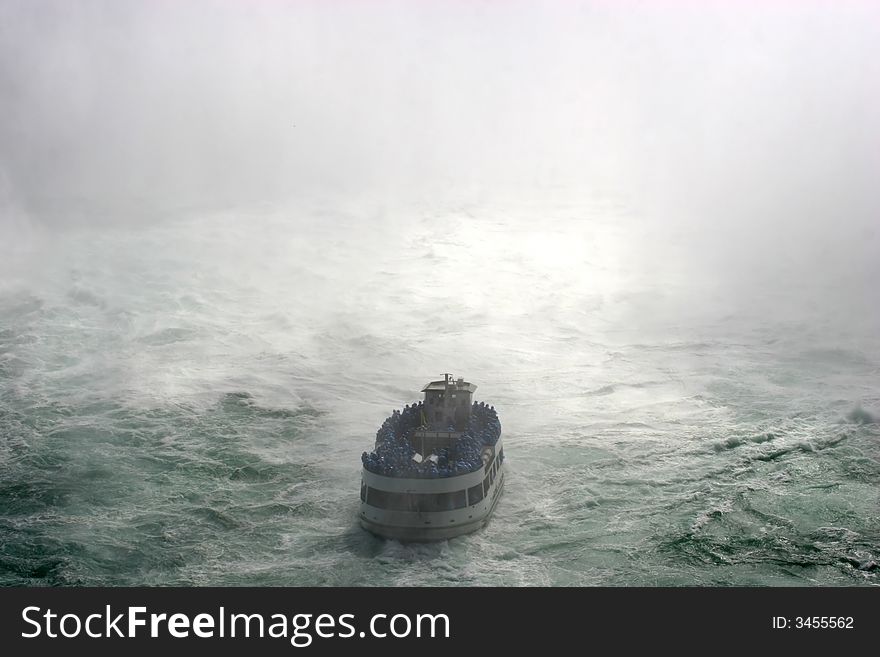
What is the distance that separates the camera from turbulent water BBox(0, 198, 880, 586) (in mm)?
39312

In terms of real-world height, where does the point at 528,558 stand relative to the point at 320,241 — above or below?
below

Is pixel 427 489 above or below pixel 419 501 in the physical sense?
above

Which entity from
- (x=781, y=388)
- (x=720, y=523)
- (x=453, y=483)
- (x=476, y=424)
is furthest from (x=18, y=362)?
(x=781, y=388)

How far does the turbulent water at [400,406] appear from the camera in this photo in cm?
3931

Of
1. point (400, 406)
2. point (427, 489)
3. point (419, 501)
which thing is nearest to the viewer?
point (427, 489)

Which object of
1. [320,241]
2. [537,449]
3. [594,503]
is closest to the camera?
[594,503]

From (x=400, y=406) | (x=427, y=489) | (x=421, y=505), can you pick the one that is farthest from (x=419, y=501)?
(x=400, y=406)

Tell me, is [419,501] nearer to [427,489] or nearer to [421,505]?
[421,505]

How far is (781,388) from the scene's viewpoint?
213 feet

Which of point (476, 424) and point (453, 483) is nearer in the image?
point (453, 483)

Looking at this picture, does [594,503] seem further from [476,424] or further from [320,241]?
[320,241]

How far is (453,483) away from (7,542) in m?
20.6

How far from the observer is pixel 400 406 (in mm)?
63688
